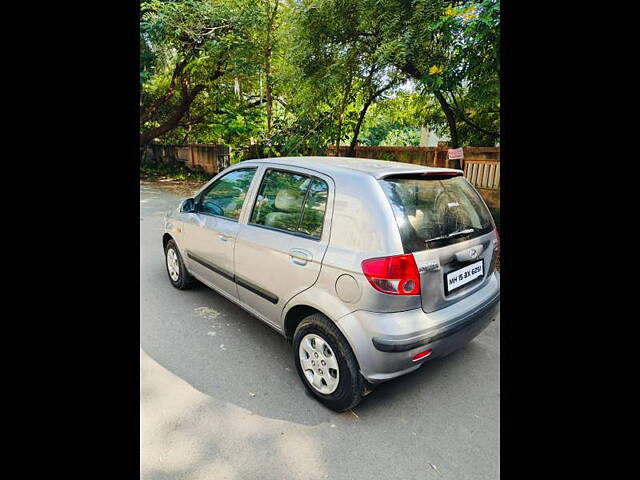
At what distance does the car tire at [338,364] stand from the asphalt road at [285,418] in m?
0.10

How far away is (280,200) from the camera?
2881 millimetres

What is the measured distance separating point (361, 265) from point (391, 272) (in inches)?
7.1

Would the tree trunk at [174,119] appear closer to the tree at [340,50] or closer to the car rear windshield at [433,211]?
the tree at [340,50]

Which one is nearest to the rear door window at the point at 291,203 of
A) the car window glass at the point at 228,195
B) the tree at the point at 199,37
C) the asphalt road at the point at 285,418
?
the car window glass at the point at 228,195

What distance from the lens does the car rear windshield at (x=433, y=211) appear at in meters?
2.24

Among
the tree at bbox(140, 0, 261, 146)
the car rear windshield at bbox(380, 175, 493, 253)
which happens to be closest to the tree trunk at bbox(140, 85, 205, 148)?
the tree at bbox(140, 0, 261, 146)

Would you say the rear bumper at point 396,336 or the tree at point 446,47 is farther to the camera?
the tree at point 446,47

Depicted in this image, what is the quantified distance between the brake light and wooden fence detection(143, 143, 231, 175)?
1217 centimetres

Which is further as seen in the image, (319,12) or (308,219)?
(319,12)
